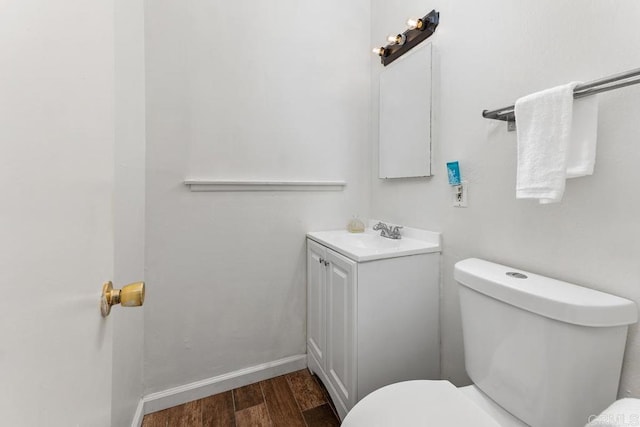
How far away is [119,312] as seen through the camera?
3.22 ft

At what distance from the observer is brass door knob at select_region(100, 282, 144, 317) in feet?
1.60

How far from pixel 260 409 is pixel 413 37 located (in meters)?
2.08

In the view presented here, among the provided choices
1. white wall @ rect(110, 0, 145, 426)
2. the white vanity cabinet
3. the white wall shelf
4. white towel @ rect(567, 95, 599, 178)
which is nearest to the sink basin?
the white vanity cabinet

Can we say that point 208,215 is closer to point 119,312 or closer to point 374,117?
point 119,312

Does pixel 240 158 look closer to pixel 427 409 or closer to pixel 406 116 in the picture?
pixel 406 116

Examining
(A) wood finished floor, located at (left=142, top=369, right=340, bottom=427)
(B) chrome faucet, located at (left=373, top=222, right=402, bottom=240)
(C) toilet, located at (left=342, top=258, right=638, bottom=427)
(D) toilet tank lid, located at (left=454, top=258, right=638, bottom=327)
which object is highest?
(B) chrome faucet, located at (left=373, top=222, right=402, bottom=240)

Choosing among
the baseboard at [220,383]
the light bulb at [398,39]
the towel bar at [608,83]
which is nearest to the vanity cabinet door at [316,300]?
the baseboard at [220,383]

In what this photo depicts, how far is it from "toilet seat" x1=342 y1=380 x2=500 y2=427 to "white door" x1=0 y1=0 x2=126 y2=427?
2.12 feet

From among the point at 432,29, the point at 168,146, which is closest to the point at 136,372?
the point at 168,146

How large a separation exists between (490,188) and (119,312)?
4.89 feet

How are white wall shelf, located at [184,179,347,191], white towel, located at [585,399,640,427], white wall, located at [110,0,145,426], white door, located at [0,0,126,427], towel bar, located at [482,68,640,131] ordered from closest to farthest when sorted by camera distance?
white door, located at [0,0,126,427] < white towel, located at [585,399,640,427] < towel bar, located at [482,68,640,131] < white wall, located at [110,0,145,426] < white wall shelf, located at [184,179,347,191]

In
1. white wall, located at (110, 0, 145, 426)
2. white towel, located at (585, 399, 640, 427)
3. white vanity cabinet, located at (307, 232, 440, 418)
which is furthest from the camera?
white vanity cabinet, located at (307, 232, 440, 418)

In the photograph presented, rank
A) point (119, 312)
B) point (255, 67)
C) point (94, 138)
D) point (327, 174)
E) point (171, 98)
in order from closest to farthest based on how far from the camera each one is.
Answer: point (94, 138) → point (119, 312) → point (171, 98) → point (255, 67) → point (327, 174)

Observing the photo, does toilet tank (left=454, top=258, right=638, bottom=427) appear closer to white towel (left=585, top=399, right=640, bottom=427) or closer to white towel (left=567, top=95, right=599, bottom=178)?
white towel (left=585, top=399, right=640, bottom=427)
